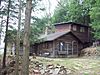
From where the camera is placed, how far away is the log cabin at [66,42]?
1422 inches

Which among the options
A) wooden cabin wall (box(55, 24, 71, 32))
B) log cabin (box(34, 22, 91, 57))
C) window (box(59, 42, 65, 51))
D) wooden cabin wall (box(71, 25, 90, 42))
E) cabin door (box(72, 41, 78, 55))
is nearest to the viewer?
log cabin (box(34, 22, 91, 57))

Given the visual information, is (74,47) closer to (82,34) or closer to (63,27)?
(63,27)

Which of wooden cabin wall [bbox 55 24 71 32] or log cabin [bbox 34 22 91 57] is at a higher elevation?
wooden cabin wall [bbox 55 24 71 32]

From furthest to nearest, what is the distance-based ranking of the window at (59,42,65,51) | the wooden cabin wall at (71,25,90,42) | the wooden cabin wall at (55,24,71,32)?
the wooden cabin wall at (71,25,90,42), the wooden cabin wall at (55,24,71,32), the window at (59,42,65,51)

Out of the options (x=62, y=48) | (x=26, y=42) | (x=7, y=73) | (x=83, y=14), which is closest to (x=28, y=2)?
(x=26, y=42)

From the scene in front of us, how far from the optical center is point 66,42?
38.1 m

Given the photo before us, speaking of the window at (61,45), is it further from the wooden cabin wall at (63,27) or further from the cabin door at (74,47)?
the wooden cabin wall at (63,27)

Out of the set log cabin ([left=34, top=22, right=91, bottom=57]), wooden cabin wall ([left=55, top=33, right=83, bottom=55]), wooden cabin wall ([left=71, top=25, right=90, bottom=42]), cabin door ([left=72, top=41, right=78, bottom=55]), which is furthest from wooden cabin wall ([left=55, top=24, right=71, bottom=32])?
cabin door ([left=72, top=41, right=78, bottom=55])

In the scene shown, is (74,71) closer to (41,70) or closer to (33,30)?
(41,70)

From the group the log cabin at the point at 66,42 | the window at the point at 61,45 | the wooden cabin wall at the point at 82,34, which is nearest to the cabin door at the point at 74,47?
the log cabin at the point at 66,42

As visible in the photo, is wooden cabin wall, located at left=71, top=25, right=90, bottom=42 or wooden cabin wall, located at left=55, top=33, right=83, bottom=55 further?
wooden cabin wall, located at left=71, top=25, right=90, bottom=42

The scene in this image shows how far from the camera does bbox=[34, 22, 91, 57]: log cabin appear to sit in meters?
36.1

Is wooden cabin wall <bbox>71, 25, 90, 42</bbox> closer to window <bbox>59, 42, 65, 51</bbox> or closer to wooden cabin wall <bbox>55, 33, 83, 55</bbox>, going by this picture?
wooden cabin wall <bbox>55, 33, 83, 55</bbox>

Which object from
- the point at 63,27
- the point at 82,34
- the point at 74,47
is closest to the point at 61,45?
the point at 74,47
